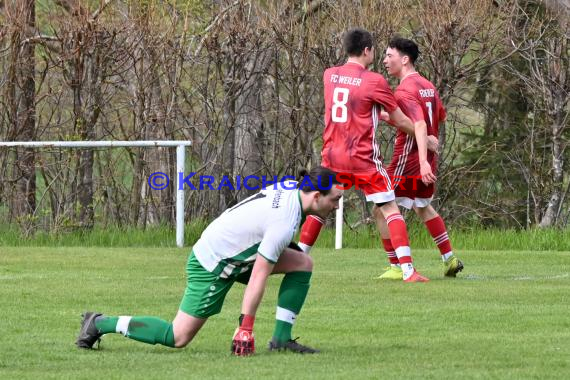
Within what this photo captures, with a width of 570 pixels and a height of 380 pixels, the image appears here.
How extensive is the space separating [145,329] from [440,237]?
4.92 m

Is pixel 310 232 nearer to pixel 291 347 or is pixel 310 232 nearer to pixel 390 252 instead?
pixel 390 252

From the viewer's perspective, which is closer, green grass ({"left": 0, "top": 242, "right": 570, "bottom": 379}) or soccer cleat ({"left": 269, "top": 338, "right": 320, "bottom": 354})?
green grass ({"left": 0, "top": 242, "right": 570, "bottom": 379})

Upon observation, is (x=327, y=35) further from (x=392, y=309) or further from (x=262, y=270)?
(x=262, y=270)

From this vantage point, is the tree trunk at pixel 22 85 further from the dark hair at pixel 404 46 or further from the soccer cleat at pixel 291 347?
the soccer cleat at pixel 291 347

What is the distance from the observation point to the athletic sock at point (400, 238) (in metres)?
11.7

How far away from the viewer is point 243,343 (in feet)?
25.0

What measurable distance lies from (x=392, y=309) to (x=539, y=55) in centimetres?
967

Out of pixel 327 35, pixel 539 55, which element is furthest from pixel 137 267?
pixel 539 55

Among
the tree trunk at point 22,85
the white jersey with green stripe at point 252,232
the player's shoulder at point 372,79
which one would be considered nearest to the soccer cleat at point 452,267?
the player's shoulder at point 372,79

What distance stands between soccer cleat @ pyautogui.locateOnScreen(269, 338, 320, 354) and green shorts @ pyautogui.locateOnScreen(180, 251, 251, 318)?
415 mm

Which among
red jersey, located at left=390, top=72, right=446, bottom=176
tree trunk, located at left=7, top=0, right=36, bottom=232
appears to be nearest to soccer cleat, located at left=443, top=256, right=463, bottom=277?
red jersey, located at left=390, top=72, right=446, bottom=176

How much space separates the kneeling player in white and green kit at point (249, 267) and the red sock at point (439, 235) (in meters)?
4.43

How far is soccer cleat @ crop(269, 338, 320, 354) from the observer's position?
784 centimetres

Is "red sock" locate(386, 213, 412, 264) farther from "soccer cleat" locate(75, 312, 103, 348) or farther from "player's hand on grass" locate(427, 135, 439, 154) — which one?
"soccer cleat" locate(75, 312, 103, 348)
